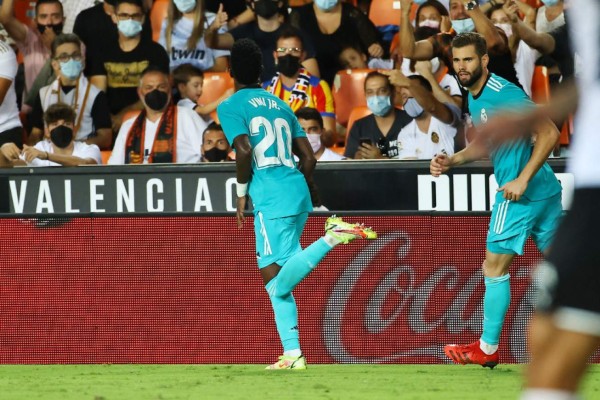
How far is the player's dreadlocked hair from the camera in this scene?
23.8ft

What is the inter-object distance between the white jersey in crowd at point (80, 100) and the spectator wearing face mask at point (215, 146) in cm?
145

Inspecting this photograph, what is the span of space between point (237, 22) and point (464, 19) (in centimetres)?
255

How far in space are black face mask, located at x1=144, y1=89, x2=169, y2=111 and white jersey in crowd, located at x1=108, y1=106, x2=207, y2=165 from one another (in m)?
0.18

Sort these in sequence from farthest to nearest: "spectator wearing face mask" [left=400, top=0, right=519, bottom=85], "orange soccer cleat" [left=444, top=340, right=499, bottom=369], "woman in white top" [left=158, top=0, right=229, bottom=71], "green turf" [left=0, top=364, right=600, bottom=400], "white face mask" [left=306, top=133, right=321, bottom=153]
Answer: "woman in white top" [left=158, top=0, right=229, bottom=71] < "white face mask" [left=306, top=133, right=321, bottom=153] < "spectator wearing face mask" [left=400, top=0, right=519, bottom=85] < "orange soccer cleat" [left=444, top=340, right=499, bottom=369] < "green turf" [left=0, top=364, right=600, bottom=400]

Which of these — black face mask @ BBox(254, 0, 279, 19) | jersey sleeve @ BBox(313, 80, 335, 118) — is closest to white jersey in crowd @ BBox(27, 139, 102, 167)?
jersey sleeve @ BBox(313, 80, 335, 118)

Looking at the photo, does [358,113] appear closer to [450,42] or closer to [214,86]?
[450,42]

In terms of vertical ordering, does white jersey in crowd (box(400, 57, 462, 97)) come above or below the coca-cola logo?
above

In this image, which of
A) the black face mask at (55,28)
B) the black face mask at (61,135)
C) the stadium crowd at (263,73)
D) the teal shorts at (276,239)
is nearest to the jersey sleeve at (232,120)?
the teal shorts at (276,239)

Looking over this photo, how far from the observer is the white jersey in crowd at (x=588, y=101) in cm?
323

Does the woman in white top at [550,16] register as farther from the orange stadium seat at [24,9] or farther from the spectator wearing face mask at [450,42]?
the orange stadium seat at [24,9]

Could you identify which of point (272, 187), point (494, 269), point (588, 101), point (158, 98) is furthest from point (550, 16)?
point (588, 101)

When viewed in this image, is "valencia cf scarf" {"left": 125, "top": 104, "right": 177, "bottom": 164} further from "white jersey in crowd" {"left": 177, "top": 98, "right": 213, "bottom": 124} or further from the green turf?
the green turf

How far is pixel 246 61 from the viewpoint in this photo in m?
7.30

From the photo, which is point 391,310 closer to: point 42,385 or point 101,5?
point 42,385
